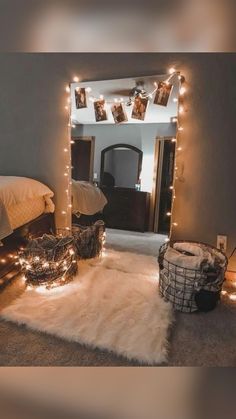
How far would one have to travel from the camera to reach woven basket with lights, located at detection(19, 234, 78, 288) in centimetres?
185

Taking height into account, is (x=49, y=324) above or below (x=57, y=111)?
below

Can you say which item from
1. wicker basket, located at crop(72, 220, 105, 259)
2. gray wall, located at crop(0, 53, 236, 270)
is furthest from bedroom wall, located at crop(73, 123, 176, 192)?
wicker basket, located at crop(72, 220, 105, 259)

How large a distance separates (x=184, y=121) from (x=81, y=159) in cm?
101

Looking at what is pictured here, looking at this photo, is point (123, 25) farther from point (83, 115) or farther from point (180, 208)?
point (83, 115)

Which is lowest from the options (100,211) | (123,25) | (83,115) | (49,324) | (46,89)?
(49,324)

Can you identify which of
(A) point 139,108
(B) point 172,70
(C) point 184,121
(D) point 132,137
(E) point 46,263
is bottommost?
(E) point 46,263

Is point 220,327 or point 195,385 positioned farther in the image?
point 220,327

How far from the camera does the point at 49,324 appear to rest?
150 centimetres

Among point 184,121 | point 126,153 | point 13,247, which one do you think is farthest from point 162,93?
point 13,247

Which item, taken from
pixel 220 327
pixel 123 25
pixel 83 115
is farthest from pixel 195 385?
pixel 83 115

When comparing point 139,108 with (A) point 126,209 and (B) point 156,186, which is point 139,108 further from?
(A) point 126,209

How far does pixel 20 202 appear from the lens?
6.41 ft

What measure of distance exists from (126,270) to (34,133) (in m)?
1.58

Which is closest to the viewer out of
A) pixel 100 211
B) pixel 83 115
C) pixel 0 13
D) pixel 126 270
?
pixel 0 13
